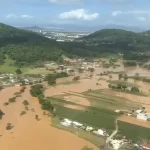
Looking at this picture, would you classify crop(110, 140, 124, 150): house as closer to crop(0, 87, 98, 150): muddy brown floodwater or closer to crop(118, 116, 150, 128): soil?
crop(0, 87, 98, 150): muddy brown floodwater

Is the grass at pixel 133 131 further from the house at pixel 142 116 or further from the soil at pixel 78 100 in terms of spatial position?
the soil at pixel 78 100

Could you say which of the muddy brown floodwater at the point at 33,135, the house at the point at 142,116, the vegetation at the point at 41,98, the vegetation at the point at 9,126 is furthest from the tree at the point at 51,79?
the house at the point at 142,116

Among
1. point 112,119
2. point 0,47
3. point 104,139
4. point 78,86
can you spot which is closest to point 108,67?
point 78,86

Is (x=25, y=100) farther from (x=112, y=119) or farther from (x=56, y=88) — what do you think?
(x=112, y=119)

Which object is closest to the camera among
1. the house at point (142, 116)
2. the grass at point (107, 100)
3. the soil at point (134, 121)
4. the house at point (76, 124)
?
the house at point (76, 124)

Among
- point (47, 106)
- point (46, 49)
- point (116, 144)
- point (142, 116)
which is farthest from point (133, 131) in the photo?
point (46, 49)

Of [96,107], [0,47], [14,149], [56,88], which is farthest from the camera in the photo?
[0,47]
